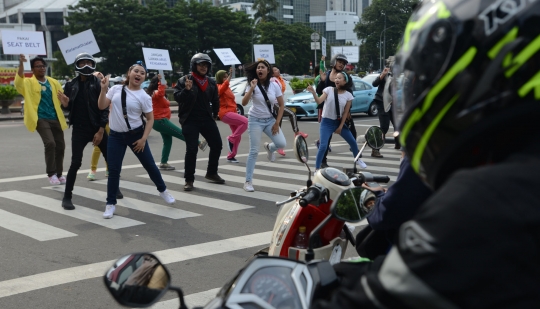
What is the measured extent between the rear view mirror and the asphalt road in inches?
88.6

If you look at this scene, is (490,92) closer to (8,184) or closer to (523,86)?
(523,86)

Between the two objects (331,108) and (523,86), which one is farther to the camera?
(331,108)

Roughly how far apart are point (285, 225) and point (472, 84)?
2.37 meters

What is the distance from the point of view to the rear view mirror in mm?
2210

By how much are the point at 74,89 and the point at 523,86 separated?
7516 millimetres

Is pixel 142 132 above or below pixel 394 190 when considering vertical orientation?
below

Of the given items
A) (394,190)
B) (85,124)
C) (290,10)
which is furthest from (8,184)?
(290,10)

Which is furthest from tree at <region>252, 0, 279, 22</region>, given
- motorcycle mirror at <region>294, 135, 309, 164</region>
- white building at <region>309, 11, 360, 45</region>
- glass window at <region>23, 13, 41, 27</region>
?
motorcycle mirror at <region>294, 135, 309, 164</region>

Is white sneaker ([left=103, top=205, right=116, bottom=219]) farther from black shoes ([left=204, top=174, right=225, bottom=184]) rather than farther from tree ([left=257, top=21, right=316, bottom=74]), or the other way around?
tree ([left=257, top=21, right=316, bottom=74])

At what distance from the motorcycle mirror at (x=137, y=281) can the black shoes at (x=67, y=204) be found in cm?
610

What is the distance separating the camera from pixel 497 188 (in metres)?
1.07

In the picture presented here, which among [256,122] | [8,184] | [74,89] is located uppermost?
[74,89]

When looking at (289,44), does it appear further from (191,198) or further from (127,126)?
(127,126)

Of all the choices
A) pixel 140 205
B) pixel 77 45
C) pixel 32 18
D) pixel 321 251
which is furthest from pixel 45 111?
pixel 32 18
